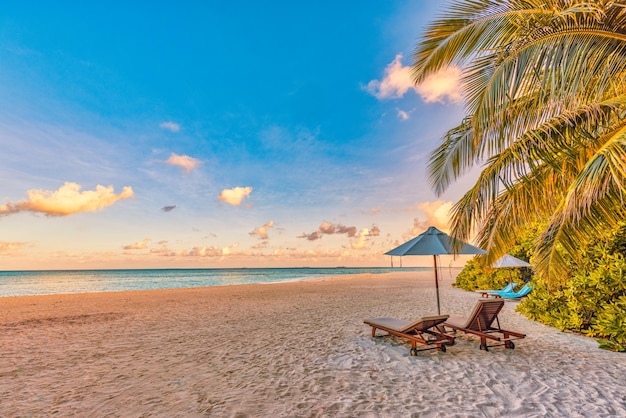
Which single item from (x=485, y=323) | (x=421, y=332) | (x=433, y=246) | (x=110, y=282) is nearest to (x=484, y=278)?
(x=485, y=323)

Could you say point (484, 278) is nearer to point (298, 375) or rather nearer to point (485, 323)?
point (485, 323)

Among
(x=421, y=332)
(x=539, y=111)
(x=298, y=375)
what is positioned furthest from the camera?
(x=421, y=332)

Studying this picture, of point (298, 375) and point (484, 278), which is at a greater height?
point (484, 278)

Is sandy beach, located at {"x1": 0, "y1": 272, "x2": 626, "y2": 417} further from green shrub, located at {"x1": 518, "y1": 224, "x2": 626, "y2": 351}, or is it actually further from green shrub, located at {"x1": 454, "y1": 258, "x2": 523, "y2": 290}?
green shrub, located at {"x1": 454, "y1": 258, "x2": 523, "y2": 290}

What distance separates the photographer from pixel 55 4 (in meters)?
9.54

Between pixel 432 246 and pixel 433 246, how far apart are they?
18 mm

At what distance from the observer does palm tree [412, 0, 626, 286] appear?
3.53m

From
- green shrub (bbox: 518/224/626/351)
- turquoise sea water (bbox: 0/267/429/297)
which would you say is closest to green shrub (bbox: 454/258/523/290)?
green shrub (bbox: 518/224/626/351)

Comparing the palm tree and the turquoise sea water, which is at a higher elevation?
the palm tree

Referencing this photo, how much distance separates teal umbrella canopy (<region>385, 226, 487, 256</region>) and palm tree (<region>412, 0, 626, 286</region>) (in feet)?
2.07

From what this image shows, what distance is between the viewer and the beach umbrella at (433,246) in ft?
18.6

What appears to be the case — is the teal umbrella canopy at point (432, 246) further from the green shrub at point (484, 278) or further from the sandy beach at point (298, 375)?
the green shrub at point (484, 278)

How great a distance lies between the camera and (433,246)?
19.6ft

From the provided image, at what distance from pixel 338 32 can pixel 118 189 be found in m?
18.2
